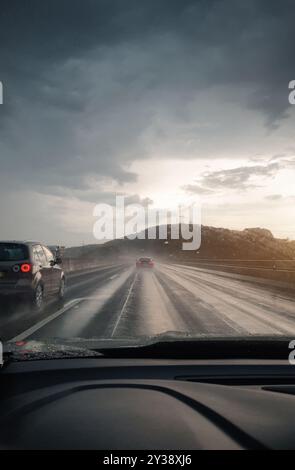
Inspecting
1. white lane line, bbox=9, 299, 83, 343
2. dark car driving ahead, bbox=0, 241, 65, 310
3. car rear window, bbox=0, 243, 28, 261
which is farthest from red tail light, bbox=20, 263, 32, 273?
white lane line, bbox=9, 299, 83, 343

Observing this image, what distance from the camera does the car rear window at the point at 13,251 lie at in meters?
12.9

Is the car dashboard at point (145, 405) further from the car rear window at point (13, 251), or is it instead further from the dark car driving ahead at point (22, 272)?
the car rear window at point (13, 251)

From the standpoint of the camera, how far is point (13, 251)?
1295 centimetres

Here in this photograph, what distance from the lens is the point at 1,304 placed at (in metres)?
13.3

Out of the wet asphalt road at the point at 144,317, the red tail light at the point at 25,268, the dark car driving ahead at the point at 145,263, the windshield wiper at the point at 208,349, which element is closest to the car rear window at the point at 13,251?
the red tail light at the point at 25,268

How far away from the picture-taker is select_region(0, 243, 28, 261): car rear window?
508 inches

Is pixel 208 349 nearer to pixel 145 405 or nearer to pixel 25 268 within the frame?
pixel 145 405

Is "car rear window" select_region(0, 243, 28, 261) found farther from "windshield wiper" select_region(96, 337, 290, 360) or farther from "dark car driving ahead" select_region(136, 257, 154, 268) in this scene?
"dark car driving ahead" select_region(136, 257, 154, 268)

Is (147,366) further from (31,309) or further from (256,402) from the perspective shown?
(31,309)

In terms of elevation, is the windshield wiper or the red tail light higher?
the red tail light

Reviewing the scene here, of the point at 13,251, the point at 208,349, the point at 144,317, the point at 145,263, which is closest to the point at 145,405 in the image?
the point at 208,349

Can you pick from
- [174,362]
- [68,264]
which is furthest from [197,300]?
[68,264]

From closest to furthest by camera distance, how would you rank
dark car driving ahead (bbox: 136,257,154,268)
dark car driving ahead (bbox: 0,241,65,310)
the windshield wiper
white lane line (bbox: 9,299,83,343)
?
1. the windshield wiper
2. white lane line (bbox: 9,299,83,343)
3. dark car driving ahead (bbox: 0,241,65,310)
4. dark car driving ahead (bbox: 136,257,154,268)
